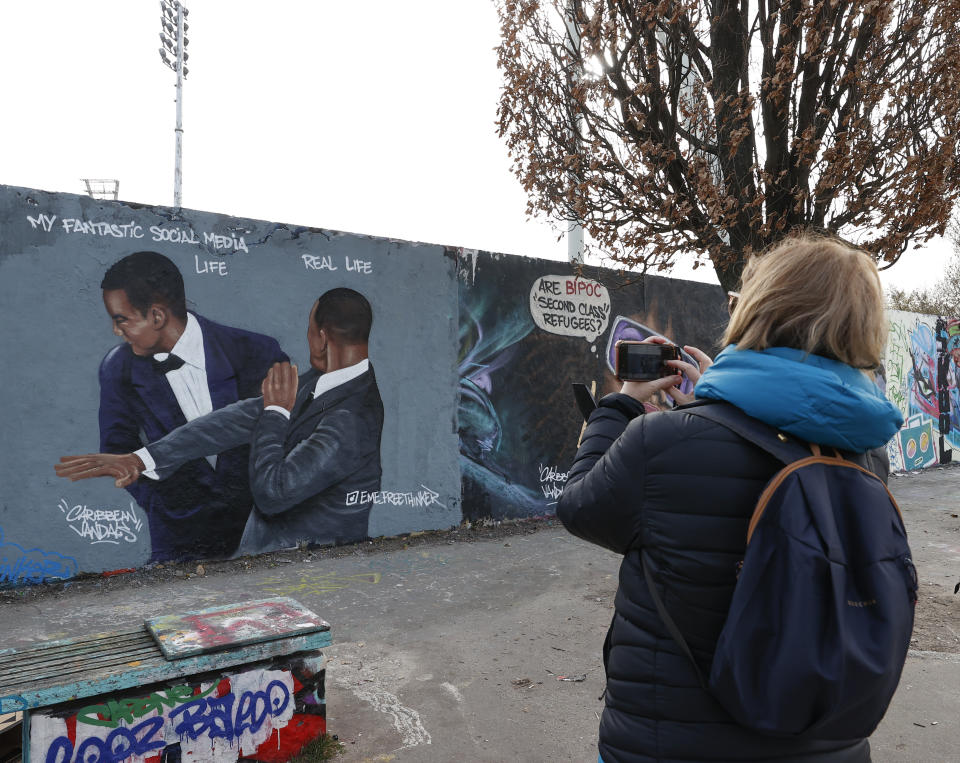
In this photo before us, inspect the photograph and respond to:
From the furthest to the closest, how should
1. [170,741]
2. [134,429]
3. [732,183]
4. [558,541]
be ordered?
[558,541]
[134,429]
[732,183]
[170,741]

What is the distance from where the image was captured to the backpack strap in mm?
1212

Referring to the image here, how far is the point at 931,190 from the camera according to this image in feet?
12.6

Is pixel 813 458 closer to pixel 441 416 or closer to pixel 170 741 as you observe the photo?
pixel 170 741

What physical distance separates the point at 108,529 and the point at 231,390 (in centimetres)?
141

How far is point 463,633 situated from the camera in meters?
4.15

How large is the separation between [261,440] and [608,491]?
4.99 metres

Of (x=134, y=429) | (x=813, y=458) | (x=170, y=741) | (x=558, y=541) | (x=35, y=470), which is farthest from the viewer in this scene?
(x=558, y=541)

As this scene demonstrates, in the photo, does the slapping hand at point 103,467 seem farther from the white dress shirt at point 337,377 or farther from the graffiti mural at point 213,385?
the white dress shirt at point 337,377

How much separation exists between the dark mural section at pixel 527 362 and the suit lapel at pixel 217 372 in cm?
235

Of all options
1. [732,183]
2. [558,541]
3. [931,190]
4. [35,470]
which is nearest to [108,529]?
[35,470]

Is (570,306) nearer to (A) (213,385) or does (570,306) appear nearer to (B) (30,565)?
(A) (213,385)

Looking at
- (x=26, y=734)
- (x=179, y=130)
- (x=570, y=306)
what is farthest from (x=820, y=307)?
(x=179, y=130)

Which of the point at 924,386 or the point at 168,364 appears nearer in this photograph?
the point at 168,364

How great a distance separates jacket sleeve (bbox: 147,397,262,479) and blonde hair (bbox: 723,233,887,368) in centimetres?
506
